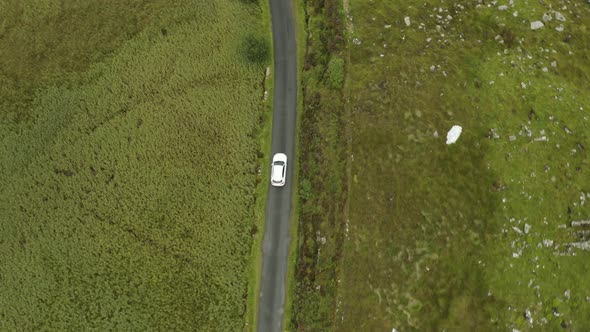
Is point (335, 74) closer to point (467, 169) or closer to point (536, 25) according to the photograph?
point (467, 169)

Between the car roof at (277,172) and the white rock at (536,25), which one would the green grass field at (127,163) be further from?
the white rock at (536,25)

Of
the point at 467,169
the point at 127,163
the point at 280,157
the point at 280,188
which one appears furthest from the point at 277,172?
the point at 467,169

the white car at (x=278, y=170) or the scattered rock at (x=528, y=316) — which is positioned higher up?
the white car at (x=278, y=170)

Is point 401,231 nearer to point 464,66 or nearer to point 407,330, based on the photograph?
point 407,330

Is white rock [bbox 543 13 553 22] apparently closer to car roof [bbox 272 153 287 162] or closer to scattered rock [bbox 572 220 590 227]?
scattered rock [bbox 572 220 590 227]

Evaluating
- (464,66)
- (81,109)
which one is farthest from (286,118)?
(81,109)

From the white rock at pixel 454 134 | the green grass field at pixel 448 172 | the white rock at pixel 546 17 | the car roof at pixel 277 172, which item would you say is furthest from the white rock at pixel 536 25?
the car roof at pixel 277 172

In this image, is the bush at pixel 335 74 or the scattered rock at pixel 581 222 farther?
the bush at pixel 335 74
